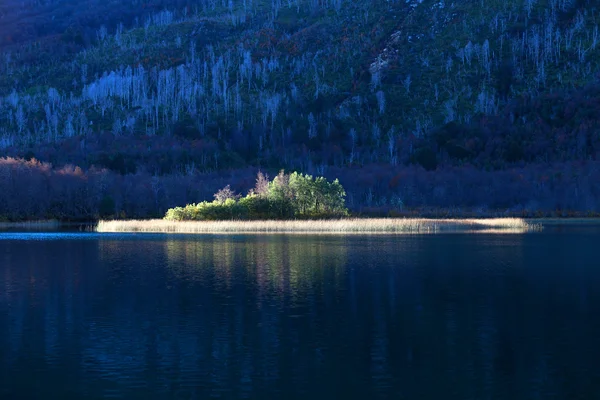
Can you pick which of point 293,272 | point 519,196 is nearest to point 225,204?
point 293,272

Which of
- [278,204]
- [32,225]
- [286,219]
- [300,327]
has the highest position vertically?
[278,204]

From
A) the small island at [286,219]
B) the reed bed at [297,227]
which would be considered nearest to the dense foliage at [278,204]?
the small island at [286,219]

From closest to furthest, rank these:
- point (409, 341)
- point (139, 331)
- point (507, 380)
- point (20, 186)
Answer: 1. point (507, 380)
2. point (409, 341)
3. point (139, 331)
4. point (20, 186)

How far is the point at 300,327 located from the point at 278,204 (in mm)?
77900

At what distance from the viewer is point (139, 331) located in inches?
1292

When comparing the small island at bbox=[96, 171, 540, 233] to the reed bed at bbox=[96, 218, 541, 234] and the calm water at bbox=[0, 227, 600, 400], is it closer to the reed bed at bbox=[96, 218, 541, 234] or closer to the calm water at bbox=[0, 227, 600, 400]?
the reed bed at bbox=[96, 218, 541, 234]

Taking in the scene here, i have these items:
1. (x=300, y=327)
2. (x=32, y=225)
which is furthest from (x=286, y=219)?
(x=300, y=327)

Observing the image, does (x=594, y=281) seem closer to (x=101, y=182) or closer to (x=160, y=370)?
(x=160, y=370)

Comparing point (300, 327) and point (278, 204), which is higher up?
point (278, 204)

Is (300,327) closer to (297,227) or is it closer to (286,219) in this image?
(297,227)

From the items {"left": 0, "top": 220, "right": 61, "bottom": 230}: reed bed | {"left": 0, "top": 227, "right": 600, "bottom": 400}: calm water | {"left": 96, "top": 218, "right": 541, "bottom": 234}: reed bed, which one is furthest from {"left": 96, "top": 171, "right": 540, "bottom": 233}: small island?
{"left": 0, "top": 227, "right": 600, "bottom": 400}: calm water

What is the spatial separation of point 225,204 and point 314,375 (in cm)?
8419

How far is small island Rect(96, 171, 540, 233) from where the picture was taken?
10100 cm

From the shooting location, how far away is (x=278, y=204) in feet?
365
